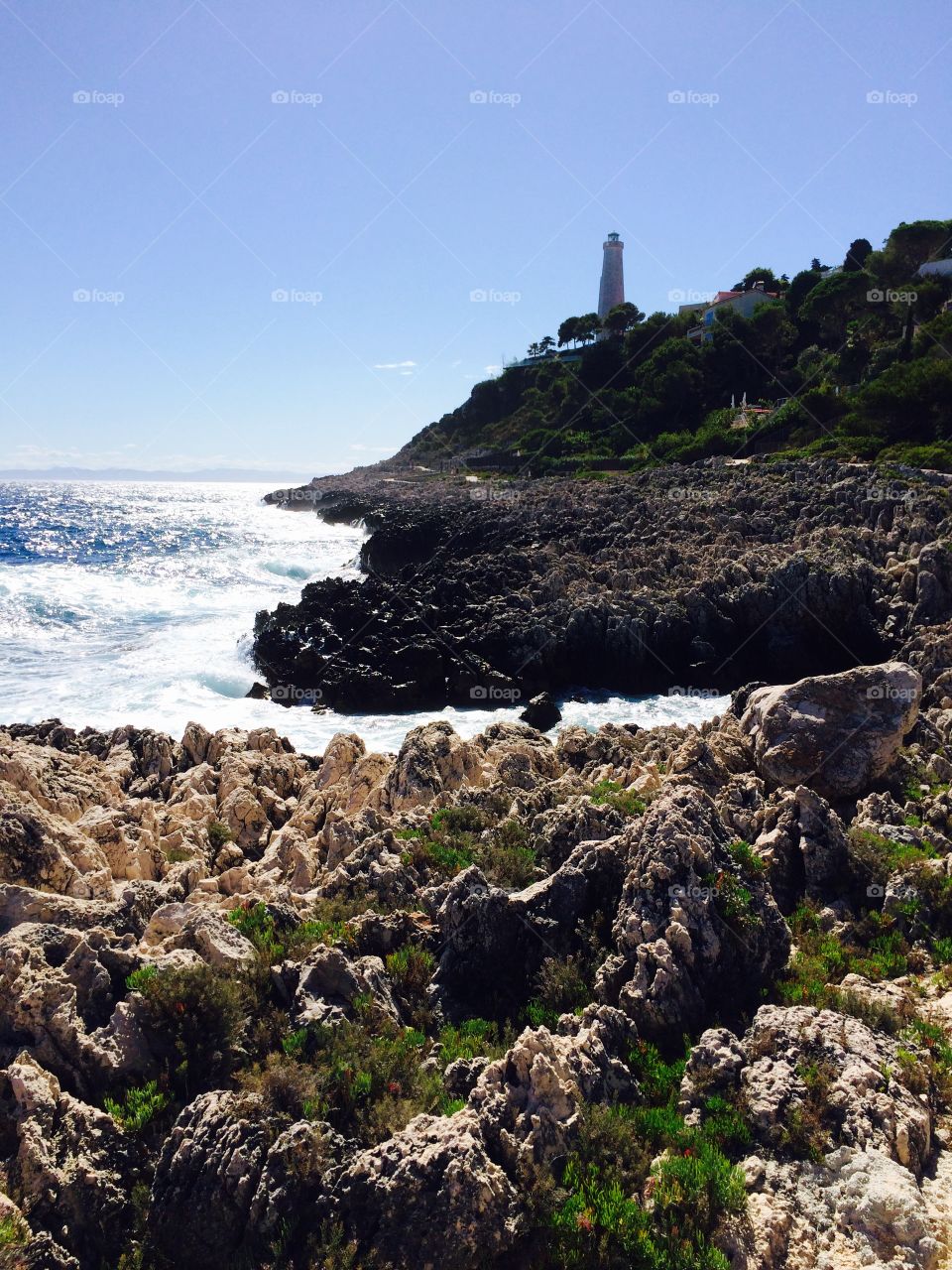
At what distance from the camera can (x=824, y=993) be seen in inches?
284

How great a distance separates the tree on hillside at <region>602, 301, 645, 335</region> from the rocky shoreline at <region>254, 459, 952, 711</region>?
7319cm

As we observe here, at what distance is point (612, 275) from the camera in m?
131

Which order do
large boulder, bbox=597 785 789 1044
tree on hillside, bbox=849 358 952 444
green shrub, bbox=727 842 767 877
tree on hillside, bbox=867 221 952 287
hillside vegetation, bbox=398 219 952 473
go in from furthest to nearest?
1. tree on hillside, bbox=867 221 952 287
2. hillside vegetation, bbox=398 219 952 473
3. tree on hillside, bbox=849 358 952 444
4. green shrub, bbox=727 842 767 877
5. large boulder, bbox=597 785 789 1044

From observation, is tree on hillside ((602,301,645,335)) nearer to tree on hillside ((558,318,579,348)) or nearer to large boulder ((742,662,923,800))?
tree on hillside ((558,318,579,348))

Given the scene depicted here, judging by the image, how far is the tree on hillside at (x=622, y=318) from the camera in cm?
10594

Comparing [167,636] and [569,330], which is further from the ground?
[569,330]

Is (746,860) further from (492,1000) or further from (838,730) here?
(838,730)

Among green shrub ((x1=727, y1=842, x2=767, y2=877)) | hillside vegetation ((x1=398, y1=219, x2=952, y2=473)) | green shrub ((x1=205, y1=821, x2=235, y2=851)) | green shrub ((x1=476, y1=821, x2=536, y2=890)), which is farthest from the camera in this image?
hillside vegetation ((x1=398, y1=219, x2=952, y2=473))

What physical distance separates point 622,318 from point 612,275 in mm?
30058

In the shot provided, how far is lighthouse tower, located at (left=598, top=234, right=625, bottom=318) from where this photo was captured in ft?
426

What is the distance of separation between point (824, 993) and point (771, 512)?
31774mm

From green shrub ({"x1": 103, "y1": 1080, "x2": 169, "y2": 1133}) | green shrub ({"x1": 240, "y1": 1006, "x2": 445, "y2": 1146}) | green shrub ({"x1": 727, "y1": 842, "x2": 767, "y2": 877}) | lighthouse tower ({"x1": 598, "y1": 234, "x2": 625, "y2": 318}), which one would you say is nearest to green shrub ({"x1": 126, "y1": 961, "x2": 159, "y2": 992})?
green shrub ({"x1": 103, "y1": 1080, "x2": 169, "y2": 1133})

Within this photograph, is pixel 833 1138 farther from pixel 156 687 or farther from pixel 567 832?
pixel 156 687

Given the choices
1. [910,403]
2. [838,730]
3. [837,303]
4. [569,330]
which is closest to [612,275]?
[569,330]
